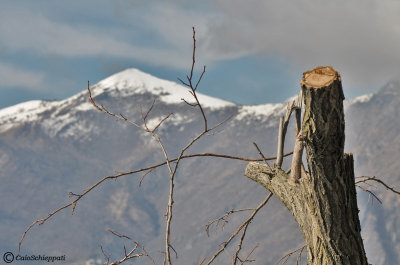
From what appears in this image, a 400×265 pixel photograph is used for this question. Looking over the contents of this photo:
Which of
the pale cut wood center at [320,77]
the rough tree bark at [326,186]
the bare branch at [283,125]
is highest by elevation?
the bare branch at [283,125]

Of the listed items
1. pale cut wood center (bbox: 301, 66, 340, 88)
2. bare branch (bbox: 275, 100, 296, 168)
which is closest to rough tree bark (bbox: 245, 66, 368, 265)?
pale cut wood center (bbox: 301, 66, 340, 88)

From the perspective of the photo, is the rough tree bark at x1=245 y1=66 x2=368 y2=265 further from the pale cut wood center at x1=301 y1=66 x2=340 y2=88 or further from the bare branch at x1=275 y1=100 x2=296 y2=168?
the bare branch at x1=275 y1=100 x2=296 y2=168

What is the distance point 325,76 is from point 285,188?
141 cm

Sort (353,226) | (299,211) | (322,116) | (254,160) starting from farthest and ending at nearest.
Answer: (254,160) < (299,211) < (353,226) < (322,116)

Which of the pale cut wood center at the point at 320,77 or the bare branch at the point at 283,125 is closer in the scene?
the pale cut wood center at the point at 320,77

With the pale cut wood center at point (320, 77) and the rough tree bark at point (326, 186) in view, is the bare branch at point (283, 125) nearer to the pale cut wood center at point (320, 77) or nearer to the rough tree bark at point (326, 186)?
the rough tree bark at point (326, 186)

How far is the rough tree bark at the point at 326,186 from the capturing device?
5449 mm

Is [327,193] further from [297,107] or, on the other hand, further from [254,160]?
[254,160]

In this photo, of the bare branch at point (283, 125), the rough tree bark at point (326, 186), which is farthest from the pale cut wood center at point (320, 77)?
the bare branch at point (283, 125)

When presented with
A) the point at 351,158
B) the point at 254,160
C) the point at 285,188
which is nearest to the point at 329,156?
the point at 351,158

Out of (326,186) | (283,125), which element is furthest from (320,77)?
(283,125)

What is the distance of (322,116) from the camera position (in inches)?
215

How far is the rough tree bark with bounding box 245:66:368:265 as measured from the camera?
545 centimetres

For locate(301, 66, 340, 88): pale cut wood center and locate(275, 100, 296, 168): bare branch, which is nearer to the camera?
locate(301, 66, 340, 88): pale cut wood center
